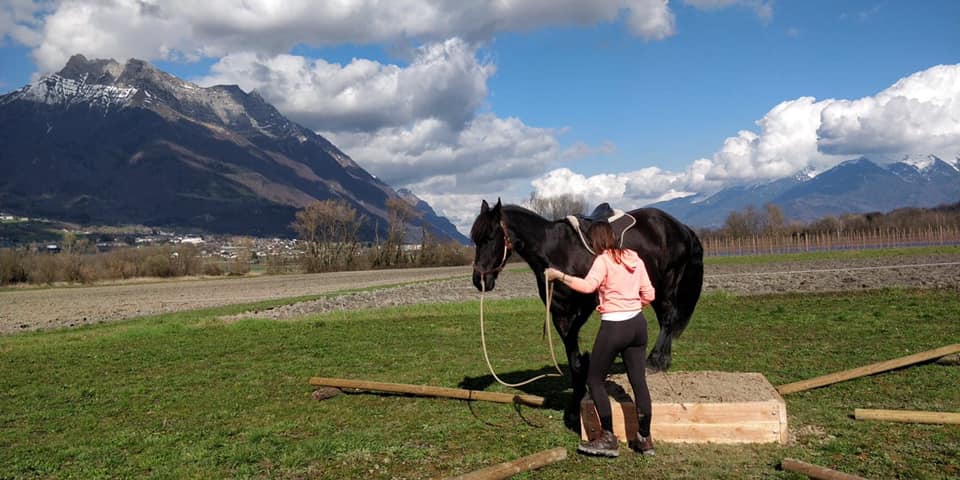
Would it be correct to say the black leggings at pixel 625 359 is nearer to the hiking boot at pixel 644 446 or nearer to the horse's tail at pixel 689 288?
the hiking boot at pixel 644 446

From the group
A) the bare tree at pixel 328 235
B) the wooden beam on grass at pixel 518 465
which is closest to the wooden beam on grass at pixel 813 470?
the wooden beam on grass at pixel 518 465

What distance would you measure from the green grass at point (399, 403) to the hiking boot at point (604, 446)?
3.6 inches

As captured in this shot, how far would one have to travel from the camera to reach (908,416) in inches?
271

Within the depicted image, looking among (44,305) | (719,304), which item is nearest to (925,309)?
(719,304)

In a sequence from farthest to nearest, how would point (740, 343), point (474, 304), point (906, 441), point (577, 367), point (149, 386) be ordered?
1. point (474, 304)
2. point (740, 343)
3. point (149, 386)
4. point (577, 367)
5. point (906, 441)

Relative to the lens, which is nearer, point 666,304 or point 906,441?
point 906,441

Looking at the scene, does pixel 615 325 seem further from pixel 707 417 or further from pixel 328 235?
pixel 328 235

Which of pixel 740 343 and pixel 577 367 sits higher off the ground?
pixel 577 367

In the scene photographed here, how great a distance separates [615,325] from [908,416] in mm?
3650

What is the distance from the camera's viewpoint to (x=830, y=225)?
128 meters

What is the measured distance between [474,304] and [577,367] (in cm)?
1809

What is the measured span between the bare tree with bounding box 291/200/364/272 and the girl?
75.2m

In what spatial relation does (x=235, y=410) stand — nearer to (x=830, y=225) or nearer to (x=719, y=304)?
(x=719, y=304)

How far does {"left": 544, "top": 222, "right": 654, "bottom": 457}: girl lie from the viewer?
20.6 ft
